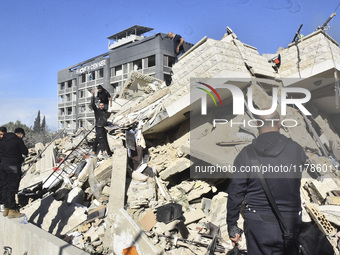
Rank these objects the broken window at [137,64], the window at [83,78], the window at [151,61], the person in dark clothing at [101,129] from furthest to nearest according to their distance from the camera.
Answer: the window at [83,78], the broken window at [137,64], the window at [151,61], the person in dark clothing at [101,129]

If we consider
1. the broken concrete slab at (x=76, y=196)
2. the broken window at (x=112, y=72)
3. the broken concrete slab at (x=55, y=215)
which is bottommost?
the broken concrete slab at (x=55, y=215)

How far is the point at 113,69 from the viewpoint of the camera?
126 ft

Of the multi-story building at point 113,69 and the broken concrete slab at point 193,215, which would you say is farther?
the multi-story building at point 113,69

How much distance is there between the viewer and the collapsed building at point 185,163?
15.5 feet

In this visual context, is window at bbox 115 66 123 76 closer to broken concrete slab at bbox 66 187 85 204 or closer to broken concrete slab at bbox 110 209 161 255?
broken concrete slab at bbox 66 187 85 204

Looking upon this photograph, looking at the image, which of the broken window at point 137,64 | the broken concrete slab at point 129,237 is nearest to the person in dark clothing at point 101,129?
the broken concrete slab at point 129,237

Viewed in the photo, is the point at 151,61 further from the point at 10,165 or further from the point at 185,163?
the point at 10,165

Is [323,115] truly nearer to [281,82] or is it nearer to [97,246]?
[281,82]

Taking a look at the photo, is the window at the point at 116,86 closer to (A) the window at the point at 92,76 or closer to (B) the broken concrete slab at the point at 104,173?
(A) the window at the point at 92,76

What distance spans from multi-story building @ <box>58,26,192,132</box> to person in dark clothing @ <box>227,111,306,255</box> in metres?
23.8

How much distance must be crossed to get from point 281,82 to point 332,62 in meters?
1.48

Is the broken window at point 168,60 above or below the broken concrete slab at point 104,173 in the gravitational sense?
above

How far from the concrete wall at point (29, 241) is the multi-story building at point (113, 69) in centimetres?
2067

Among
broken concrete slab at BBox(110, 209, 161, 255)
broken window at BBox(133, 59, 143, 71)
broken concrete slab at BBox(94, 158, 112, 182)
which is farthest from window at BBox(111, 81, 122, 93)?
broken concrete slab at BBox(110, 209, 161, 255)
